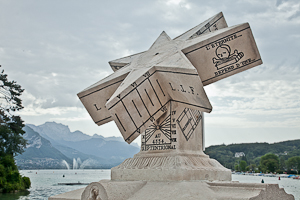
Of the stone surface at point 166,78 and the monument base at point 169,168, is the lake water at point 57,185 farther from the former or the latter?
the stone surface at point 166,78

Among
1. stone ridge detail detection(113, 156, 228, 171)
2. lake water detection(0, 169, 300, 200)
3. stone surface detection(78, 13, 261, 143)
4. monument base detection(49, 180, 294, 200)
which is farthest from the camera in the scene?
lake water detection(0, 169, 300, 200)

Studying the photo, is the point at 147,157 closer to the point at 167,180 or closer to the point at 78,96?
the point at 167,180

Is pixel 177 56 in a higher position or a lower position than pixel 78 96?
higher

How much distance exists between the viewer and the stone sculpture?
19.4 ft

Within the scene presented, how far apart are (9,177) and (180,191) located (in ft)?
83.2

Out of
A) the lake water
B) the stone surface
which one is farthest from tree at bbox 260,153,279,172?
the stone surface

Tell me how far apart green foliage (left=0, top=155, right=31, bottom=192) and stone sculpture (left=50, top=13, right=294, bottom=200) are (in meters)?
22.0

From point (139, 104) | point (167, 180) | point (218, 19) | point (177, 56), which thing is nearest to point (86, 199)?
point (167, 180)

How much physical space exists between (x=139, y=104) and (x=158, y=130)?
1404mm

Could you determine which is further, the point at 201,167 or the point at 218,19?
the point at 218,19

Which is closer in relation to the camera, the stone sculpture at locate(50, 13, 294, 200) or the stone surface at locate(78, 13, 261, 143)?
the stone sculpture at locate(50, 13, 294, 200)

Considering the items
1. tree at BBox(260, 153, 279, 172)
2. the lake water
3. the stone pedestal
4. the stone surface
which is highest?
the stone surface

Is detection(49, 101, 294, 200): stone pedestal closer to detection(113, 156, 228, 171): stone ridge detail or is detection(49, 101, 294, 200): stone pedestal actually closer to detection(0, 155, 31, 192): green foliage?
detection(113, 156, 228, 171): stone ridge detail

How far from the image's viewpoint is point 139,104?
20.6 ft
